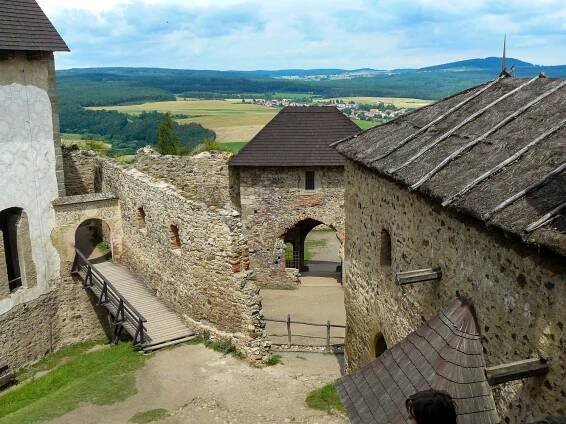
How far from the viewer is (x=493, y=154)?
734 cm

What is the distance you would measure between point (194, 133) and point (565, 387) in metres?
69.7

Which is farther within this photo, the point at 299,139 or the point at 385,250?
the point at 299,139

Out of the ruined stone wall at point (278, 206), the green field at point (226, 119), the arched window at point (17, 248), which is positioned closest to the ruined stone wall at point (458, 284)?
the ruined stone wall at point (278, 206)

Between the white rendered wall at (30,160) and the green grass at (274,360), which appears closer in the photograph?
the green grass at (274,360)

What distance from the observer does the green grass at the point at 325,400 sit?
11617 millimetres

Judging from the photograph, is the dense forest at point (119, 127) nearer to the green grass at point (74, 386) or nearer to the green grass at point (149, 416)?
the green grass at point (74, 386)

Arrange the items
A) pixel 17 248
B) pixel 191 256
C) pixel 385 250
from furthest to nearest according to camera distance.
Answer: pixel 17 248, pixel 191 256, pixel 385 250

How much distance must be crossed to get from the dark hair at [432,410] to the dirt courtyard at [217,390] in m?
8.14

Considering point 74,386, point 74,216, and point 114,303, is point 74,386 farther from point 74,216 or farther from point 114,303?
point 74,216

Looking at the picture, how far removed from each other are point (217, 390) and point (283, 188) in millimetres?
10439

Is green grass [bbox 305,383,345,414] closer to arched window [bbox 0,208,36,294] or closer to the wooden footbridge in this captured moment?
the wooden footbridge

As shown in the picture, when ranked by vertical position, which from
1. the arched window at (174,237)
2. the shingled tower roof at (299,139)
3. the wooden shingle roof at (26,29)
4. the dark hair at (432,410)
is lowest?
the arched window at (174,237)

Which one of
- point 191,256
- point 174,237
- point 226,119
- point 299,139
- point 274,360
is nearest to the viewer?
point 274,360

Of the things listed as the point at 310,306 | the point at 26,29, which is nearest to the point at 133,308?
the point at 310,306
